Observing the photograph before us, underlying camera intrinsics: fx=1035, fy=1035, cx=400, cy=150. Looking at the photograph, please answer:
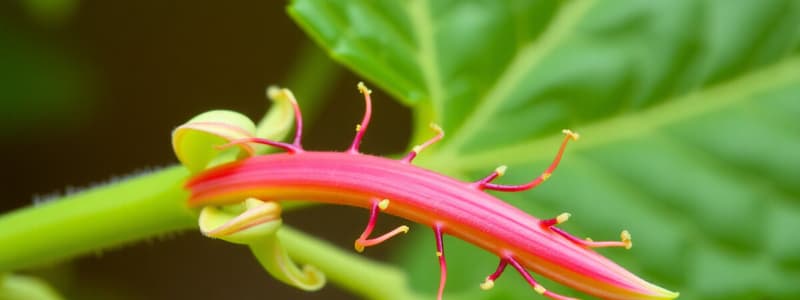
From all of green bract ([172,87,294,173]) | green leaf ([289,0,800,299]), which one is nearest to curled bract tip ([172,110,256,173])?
green bract ([172,87,294,173])

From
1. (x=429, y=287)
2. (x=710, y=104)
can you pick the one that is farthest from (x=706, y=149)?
(x=429, y=287)

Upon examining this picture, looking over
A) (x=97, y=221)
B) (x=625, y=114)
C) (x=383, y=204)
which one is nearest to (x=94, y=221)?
(x=97, y=221)

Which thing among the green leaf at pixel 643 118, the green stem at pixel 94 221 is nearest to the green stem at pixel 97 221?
the green stem at pixel 94 221

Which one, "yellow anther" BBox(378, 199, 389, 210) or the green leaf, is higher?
the green leaf

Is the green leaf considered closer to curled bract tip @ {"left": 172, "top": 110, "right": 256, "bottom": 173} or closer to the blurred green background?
the blurred green background

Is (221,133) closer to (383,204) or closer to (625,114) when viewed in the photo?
(383,204)
